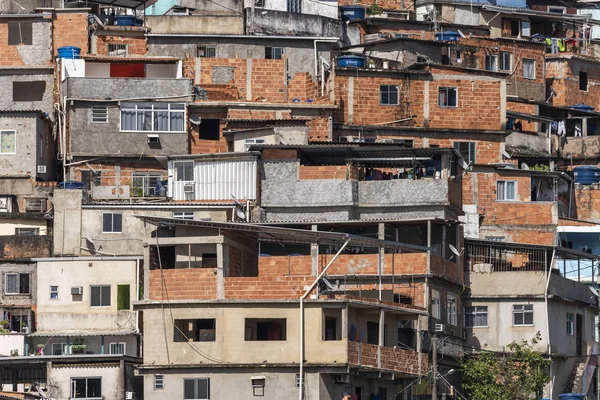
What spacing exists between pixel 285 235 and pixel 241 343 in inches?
189

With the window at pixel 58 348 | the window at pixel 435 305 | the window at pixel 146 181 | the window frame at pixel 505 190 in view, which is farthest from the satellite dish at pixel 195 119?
the window at pixel 435 305

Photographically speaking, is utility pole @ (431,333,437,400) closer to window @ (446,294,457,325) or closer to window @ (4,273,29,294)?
window @ (446,294,457,325)

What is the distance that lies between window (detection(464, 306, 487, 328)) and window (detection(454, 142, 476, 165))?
10.1 meters

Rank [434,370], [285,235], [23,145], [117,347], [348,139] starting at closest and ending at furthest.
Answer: [434,370], [285,235], [117,347], [23,145], [348,139]

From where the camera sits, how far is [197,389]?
55531 mm

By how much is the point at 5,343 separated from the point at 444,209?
15525 millimetres

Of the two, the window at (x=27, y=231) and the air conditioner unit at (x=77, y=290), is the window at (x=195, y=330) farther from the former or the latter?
the window at (x=27, y=231)

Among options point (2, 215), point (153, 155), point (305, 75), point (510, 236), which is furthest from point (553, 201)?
point (2, 215)

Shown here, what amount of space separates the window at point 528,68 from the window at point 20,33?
76.6 ft

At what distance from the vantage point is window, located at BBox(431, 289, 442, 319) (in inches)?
2413

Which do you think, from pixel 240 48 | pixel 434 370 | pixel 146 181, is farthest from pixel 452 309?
pixel 240 48

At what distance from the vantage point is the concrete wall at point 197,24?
76188 mm

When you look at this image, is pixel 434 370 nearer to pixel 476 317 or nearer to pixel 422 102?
pixel 476 317

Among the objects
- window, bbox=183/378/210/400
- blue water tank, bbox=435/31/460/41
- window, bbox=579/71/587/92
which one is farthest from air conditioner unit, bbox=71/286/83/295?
window, bbox=579/71/587/92
